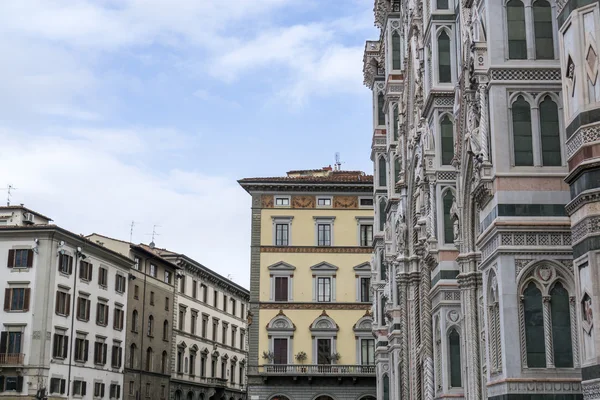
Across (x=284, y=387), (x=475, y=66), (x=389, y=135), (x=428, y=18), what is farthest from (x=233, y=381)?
(x=475, y=66)

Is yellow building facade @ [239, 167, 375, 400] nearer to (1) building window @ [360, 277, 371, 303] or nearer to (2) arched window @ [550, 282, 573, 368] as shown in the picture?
(1) building window @ [360, 277, 371, 303]

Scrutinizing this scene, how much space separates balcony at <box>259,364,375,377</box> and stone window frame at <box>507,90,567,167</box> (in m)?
52.1

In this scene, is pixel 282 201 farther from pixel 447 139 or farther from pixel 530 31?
pixel 530 31

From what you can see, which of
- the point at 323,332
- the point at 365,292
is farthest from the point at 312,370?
the point at 365,292

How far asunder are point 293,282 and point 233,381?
3449 cm

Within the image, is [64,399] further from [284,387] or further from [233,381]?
[233,381]

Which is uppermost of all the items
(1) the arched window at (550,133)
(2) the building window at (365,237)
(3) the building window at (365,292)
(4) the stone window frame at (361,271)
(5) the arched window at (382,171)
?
(2) the building window at (365,237)

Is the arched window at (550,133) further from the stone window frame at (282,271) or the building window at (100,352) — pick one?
the building window at (100,352)

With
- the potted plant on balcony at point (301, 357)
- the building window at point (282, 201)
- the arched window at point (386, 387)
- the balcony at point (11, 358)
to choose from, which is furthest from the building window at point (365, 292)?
the balcony at point (11, 358)

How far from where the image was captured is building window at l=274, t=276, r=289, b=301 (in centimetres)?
7250

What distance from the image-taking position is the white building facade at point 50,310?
62.9 m

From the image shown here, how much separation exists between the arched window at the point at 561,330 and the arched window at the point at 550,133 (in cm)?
296

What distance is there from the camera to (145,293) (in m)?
80.6

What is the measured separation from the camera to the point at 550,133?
798 inches
